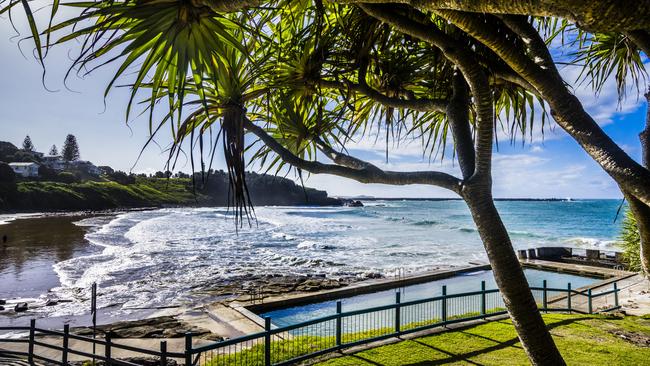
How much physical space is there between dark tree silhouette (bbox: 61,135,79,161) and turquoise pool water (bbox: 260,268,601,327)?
122399 millimetres

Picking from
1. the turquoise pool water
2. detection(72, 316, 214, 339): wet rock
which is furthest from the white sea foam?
the turquoise pool water

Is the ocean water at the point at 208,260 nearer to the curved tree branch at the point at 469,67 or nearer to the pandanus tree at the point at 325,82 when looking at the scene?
the pandanus tree at the point at 325,82

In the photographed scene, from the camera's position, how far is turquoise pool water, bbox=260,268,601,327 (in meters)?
15.6

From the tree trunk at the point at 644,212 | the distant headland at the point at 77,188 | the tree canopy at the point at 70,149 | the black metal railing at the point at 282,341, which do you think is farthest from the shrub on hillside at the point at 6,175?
the tree trunk at the point at 644,212

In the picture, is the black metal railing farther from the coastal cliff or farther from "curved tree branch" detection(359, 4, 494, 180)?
the coastal cliff

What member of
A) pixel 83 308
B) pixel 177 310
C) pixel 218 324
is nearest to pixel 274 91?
pixel 218 324

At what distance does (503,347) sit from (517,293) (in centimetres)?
640

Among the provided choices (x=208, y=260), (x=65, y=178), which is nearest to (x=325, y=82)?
(x=208, y=260)

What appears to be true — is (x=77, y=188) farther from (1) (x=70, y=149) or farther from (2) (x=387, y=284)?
(2) (x=387, y=284)

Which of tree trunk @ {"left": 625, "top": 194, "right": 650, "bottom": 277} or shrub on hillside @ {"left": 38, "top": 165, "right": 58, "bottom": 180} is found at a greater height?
shrub on hillside @ {"left": 38, "top": 165, "right": 58, "bottom": 180}

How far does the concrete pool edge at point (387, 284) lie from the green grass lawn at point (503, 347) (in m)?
5.74

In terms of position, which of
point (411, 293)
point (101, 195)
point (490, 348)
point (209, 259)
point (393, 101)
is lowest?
point (411, 293)

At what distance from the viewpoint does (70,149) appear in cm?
11431

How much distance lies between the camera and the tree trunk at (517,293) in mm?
2193
